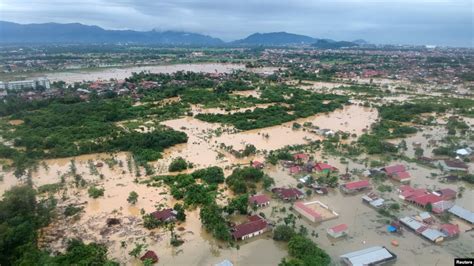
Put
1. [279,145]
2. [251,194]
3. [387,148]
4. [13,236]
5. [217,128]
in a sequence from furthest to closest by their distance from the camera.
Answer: [217,128] → [279,145] → [387,148] → [251,194] → [13,236]

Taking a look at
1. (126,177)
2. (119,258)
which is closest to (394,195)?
(119,258)

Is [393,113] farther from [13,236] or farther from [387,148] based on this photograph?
[13,236]

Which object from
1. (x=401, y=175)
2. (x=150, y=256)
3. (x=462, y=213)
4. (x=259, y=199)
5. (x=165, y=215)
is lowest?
(x=150, y=256)

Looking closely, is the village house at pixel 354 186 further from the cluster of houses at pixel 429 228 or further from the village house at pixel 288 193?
the cluster of houses at pixel 429 228

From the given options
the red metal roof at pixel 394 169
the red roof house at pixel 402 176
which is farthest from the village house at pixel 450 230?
the red metal roof at pixel 394 169

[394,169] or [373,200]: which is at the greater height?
[394,169]

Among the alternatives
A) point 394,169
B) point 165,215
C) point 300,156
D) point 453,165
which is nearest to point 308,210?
point 165,215

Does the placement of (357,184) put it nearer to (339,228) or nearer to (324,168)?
(324,168)

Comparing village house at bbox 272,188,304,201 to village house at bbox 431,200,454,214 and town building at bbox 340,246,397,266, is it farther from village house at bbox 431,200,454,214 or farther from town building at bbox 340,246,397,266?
village house at bbox 431,200,454,214

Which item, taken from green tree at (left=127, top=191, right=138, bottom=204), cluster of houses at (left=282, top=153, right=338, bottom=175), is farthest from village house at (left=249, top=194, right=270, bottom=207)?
green tree at (left=127, top=191, right=138, bottom=204)
